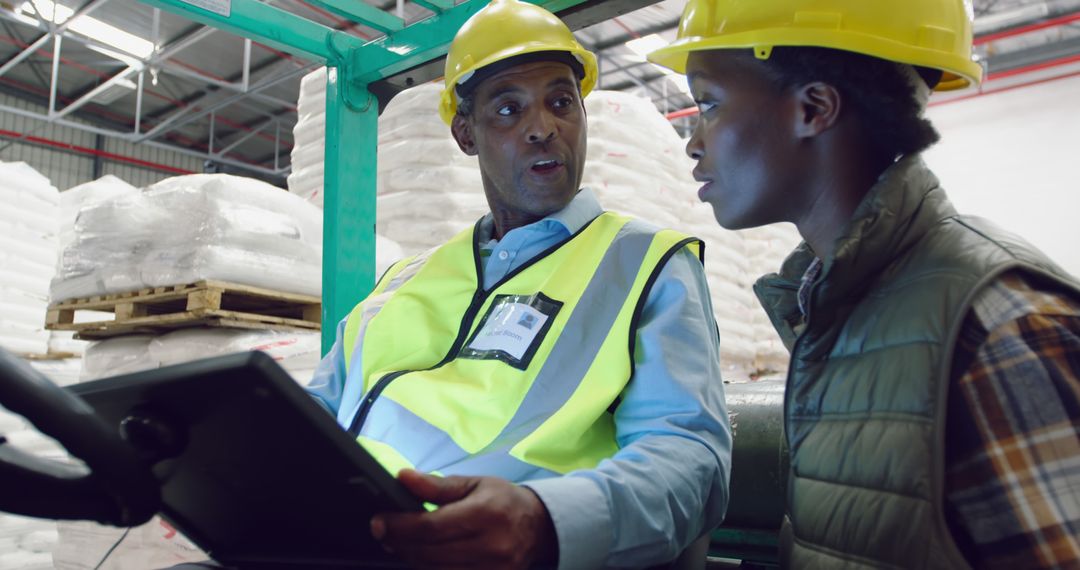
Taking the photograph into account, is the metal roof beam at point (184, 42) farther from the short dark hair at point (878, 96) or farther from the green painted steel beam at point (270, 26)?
the short dark hair at point (878, 96)

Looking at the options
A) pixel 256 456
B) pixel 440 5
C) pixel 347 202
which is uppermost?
pixel 440 5

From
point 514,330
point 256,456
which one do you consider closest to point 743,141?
point 514,330

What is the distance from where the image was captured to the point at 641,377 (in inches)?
54.9

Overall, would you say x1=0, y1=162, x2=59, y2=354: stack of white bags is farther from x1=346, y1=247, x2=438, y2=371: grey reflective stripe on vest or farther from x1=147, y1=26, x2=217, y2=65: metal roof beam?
x1=147, y1=26, x2=217, y2=65: metal roof beam

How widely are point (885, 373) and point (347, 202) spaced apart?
219 cm

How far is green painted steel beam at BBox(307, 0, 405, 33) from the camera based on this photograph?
271cm

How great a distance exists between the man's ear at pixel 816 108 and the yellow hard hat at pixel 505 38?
87 centimetres

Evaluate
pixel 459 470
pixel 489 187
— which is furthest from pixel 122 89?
pixel 459 470

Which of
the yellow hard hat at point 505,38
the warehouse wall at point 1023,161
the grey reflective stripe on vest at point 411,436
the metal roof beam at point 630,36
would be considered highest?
the metal roof beam at point 630,36

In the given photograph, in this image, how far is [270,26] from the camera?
2721mm

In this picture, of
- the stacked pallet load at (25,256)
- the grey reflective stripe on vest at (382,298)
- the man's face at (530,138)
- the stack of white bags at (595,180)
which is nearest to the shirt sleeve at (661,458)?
the man's face at (530,138)

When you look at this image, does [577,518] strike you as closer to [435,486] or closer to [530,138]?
[435,486]

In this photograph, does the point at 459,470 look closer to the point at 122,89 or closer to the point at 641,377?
the point at 641,377

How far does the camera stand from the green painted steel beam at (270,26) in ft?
8.29
